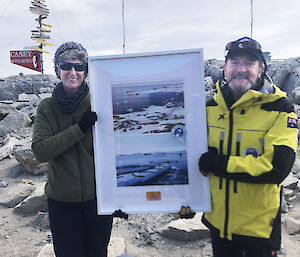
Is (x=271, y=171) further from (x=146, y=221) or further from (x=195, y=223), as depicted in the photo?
(x=146, y=221)

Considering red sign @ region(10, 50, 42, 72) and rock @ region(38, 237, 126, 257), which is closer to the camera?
rock @ region(38, 237, 126, 257)

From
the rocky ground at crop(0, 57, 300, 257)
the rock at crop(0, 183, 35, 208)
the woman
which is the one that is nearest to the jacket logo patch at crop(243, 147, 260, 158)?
the woman

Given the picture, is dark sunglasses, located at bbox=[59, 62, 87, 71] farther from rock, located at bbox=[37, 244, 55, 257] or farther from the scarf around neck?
rock, located at bbox=[37, 244, 55, 257]

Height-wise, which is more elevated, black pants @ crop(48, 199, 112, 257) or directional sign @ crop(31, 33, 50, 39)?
directional sign @ crop(31, 33, 50, 39)

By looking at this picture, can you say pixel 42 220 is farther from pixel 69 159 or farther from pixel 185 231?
pixel 69 159

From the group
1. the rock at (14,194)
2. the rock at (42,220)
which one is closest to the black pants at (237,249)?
the rock at (42,220)

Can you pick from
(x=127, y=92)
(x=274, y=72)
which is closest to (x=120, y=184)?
(x=127, y=92)

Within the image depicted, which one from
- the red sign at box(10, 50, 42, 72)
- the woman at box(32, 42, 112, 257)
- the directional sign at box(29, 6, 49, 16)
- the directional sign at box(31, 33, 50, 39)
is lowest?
the woman at box(32, 42, 112, 257)

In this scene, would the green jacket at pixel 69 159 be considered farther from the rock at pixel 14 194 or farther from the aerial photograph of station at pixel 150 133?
the rock at pixel 14 194
